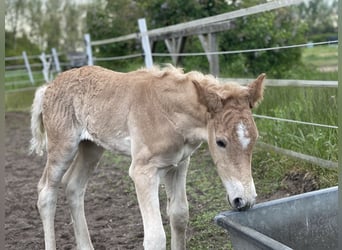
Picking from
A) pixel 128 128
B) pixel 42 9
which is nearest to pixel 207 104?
pixel 128 128

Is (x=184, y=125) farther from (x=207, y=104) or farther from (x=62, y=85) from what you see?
(x=62, y=85)

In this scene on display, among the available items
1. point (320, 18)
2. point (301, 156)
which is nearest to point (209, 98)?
point (301, 156)

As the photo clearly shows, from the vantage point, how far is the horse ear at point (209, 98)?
2777mm

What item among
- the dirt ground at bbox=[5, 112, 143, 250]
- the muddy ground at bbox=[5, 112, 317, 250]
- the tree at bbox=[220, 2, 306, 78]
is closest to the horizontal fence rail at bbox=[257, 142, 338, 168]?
the muddy ground at bbox=[5, 112, 317, 250]

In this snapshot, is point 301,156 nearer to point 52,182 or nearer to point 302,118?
point 302,118

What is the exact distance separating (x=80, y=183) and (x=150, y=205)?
1.05 m

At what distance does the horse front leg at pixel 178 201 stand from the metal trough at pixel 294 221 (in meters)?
0.90

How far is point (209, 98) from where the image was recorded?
2801 millimetres

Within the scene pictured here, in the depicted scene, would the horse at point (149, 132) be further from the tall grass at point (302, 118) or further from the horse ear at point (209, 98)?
the tall grass at point (302, 118)

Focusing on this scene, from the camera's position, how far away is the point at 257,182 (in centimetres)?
509

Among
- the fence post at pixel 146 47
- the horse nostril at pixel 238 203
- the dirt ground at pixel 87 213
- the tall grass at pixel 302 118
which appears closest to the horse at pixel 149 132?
the horse nostril at pixel 238 203

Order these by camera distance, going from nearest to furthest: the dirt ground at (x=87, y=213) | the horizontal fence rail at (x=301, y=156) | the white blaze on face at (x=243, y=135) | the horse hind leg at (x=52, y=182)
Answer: the white blaze on face at (x=243, y=135) < the horse hind leg at (x=52, y=182) < the dirt ground at (x=87, y=213) < the horizontal fence rail at (x=301, y=156)

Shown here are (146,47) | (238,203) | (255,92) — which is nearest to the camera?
(238,203)

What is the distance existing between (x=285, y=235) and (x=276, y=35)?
6.94 m
